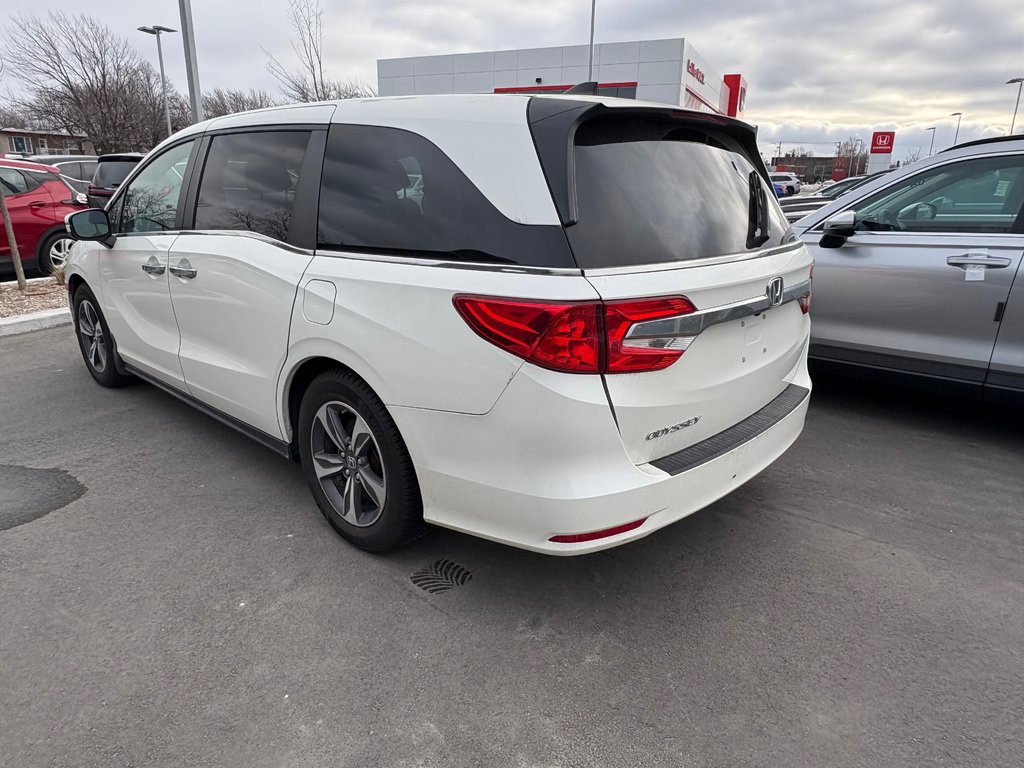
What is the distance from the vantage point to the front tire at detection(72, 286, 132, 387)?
4.94m

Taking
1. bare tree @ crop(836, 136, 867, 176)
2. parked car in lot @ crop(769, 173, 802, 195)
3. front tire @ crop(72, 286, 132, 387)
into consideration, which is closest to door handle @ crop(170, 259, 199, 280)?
front tire @ crop(72, 286, 132, 387)

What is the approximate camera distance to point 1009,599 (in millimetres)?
2701

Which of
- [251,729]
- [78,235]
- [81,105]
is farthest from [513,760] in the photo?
[81,105]

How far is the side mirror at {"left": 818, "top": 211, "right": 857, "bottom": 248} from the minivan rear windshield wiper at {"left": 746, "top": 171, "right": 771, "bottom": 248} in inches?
64.3

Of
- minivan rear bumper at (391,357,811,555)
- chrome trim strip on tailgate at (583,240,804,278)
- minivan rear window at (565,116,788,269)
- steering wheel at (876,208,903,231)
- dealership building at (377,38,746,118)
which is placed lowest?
minivan rear bumper at (391,357,811,555)

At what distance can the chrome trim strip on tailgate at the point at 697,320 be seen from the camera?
2.15m

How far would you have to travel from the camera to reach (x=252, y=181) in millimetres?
3312

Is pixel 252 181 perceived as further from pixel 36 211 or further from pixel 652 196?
pixel 36 211

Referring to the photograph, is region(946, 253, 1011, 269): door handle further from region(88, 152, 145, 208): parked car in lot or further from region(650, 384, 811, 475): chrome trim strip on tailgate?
region(88, 152, 145, 208): parked car in lot

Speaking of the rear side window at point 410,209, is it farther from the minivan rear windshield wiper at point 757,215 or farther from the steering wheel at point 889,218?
the steering wheel at point 889,218

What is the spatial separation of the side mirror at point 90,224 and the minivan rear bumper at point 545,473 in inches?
122

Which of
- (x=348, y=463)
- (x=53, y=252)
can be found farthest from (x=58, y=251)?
(x=348, y=463)

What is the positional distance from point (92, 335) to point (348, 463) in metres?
3.41

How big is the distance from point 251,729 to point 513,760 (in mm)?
805
